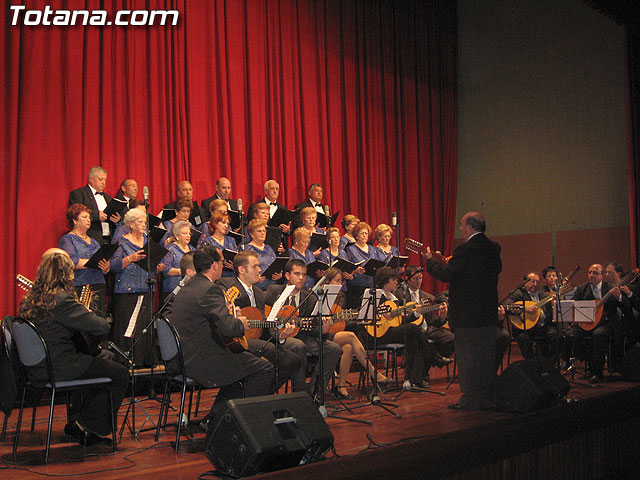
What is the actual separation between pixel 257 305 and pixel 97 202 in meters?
2.47

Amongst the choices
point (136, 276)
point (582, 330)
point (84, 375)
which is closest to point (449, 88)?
point (582, 330)

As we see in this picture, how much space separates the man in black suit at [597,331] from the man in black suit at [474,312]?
7.66ft

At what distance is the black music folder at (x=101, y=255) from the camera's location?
6.28 m

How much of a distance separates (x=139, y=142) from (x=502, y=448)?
637cm

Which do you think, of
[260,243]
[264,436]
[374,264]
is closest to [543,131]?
[374,264]

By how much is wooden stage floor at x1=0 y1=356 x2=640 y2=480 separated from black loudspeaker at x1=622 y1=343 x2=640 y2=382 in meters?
2.67

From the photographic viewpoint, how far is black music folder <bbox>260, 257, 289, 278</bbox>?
6605mm

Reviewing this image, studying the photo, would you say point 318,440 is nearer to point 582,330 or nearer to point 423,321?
point 423,321

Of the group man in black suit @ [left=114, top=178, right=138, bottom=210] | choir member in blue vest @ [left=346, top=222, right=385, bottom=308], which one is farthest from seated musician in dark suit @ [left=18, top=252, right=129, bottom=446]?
choir member in blue vest @ [left=346, top=222, right=385, bottom=308]

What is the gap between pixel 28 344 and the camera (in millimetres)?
4125

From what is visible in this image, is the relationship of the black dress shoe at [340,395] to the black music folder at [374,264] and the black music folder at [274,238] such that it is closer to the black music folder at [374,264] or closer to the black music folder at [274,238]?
the black music folder at [374,264]

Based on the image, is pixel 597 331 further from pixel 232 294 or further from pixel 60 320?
pixel 60 320

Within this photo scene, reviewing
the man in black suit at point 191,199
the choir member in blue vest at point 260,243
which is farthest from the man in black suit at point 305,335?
the man in black suit at point 191,199

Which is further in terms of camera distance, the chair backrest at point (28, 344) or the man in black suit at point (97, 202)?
the man in black suit at point (97, 202)
